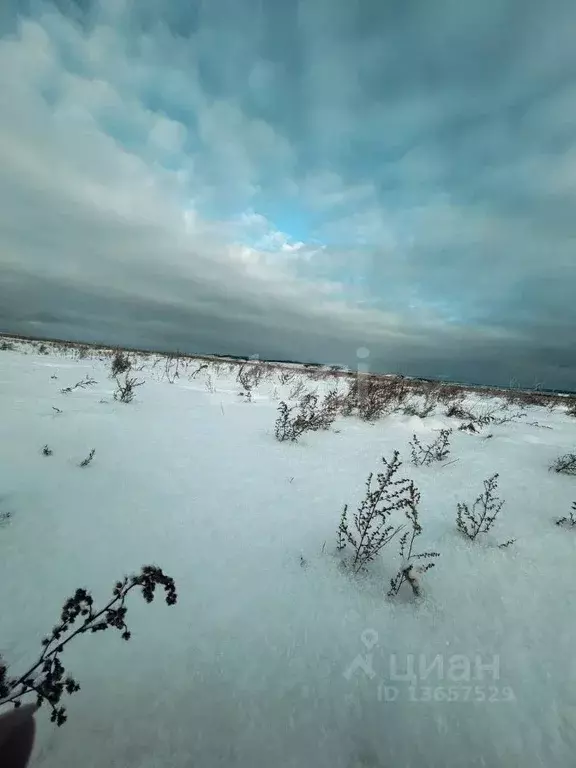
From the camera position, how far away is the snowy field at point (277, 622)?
1.31m

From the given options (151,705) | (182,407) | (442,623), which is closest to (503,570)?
(442,623)

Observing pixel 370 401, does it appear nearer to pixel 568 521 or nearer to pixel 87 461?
pixel 568 521

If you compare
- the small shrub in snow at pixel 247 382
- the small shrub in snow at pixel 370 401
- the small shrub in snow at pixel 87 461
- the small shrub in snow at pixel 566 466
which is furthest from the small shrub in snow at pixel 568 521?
the small shrub in snow at pixel 247 382


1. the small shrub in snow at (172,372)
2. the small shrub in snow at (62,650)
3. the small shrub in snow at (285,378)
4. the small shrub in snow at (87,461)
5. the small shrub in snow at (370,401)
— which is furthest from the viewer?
the small shrub in snow at (285,378)

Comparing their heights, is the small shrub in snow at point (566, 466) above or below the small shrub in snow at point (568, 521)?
above

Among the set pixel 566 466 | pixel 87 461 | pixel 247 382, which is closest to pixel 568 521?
pixel 566 466

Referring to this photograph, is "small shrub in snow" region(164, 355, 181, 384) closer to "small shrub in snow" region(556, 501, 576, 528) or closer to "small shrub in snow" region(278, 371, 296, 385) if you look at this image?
"small shrub in snow" region(278, 371, 296, 385)

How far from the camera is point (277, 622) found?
180 cm

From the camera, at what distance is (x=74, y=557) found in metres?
2.11

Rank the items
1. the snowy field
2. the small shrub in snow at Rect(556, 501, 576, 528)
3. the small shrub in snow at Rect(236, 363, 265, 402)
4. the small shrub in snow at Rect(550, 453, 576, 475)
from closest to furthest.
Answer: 1. the snowy field
2. the small shrub in snow at Rect(556, 501, 576, 528)
3. the small shrub in snow at Rect(550, 453, 576, 475)
4. the small shrub in snow at Rect(236, 363, 265, 402)

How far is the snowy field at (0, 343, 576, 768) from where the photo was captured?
1.31 m

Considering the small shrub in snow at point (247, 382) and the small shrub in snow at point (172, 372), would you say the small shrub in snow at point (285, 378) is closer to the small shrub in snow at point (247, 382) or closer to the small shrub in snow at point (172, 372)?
the small shrub in snow at point (247, 382)

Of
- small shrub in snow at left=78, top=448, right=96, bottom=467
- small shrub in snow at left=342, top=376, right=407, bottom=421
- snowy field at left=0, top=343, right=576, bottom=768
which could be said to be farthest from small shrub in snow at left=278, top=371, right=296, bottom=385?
small shrub in snow at left=78, top=448, right=96, bottom=467

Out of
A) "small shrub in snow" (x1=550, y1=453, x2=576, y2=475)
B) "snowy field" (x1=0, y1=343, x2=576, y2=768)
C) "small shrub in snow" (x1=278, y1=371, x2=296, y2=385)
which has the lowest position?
"snowy field" (x1=0, y1=343, x2=576, y2=768)
